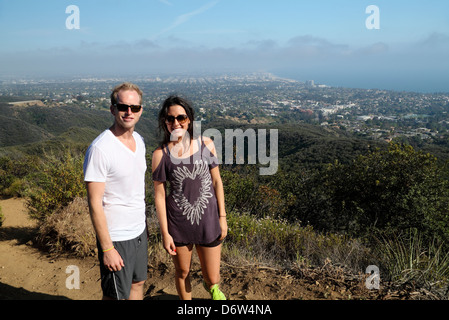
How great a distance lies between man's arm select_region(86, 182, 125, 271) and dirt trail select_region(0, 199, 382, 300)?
100 cm

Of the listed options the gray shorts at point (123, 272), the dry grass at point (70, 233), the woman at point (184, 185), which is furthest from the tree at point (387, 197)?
the gray shorts at point (123, 272)

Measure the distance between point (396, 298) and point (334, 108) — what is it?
331ft

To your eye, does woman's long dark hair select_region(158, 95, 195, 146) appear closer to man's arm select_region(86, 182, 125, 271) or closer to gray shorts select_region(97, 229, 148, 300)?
man's arm select_region(86, 182, 125, 271)

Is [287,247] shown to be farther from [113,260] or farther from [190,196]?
[113,260]

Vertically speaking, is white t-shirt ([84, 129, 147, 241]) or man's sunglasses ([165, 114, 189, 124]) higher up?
man's sunglasses ([165, 114, 189, 124])

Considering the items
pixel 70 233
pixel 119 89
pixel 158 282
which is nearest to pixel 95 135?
pixel 70 233

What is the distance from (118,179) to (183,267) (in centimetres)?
77

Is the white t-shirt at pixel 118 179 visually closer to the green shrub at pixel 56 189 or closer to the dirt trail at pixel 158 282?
the dirt trail at pixel 158 282

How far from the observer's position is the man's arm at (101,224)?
145cm

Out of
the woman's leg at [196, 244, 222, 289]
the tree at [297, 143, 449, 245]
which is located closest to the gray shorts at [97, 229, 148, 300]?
the woman's leg at [196, 244, 222, 289]

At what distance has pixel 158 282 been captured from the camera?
2.62 metres

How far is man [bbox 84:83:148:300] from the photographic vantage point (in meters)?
1.46

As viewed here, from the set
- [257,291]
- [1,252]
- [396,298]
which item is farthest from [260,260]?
[1,252]

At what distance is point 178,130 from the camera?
1.76m
